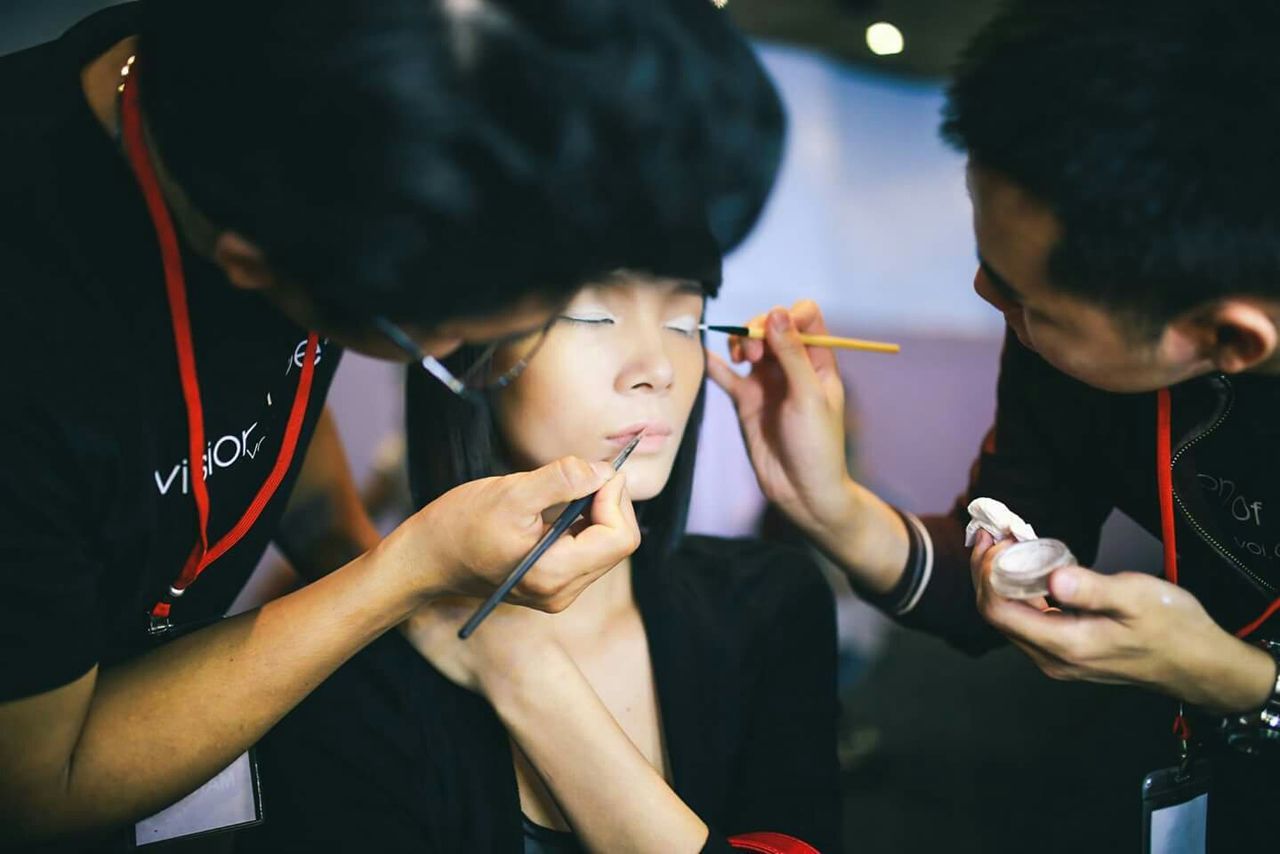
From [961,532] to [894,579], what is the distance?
139 millimetres

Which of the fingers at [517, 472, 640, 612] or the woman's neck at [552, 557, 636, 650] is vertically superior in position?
the fingers at [517, 472, 640, 612]

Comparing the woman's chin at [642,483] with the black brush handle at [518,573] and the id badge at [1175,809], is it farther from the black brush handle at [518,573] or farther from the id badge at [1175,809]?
the id badge at [1175,809]

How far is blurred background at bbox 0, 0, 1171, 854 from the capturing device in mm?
1941

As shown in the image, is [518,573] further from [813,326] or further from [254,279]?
[813,326]

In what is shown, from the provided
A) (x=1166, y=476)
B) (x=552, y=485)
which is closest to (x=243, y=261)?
(x=552, y=485)

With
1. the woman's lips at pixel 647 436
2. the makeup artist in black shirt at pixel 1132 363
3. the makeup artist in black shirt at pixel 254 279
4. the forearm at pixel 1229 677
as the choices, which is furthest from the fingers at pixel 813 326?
the forearm at pixel 1229 677

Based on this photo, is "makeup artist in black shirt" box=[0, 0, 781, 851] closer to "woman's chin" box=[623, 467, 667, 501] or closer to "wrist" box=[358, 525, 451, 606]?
"wrist" box=[358, 525, 451, 606]

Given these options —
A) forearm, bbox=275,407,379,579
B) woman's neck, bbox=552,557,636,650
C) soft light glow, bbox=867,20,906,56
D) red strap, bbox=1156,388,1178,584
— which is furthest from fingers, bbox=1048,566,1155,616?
soft light glow, bbox=867,20,906,56

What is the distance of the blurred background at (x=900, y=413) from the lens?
6.37 ft

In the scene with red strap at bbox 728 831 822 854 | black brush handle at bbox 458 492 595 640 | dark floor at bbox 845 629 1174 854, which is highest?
black brush handle at bbox 458 492 595 640

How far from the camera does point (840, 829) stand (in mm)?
1272

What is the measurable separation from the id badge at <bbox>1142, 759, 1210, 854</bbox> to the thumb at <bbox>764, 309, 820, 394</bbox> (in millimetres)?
672

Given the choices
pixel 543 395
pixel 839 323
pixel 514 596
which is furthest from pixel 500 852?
pixel 839 323

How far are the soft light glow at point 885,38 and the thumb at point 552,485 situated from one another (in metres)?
1.55
